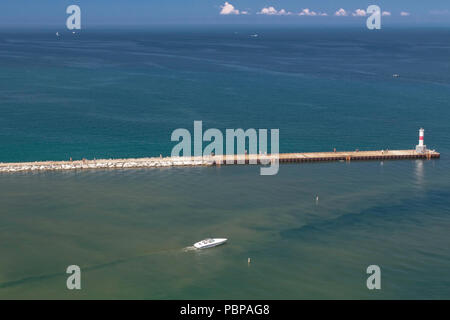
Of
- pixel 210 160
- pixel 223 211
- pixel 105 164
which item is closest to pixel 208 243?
pixel 223 211

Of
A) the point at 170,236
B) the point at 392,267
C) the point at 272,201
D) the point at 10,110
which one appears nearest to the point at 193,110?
the point at 10,110

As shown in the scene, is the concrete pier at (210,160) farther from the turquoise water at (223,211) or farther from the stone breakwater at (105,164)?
the turquoise water at (223,211)

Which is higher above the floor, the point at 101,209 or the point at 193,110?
the point at 193,110

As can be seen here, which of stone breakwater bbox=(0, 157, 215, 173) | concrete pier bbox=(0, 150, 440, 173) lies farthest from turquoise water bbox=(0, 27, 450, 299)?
stone breakwater bbox=(0, 157, 215, 173)

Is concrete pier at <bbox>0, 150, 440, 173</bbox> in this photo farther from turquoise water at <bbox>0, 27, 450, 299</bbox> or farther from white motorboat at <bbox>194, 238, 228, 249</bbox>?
white motorboat at <bbox>194, 238, 228, 249</bbox>

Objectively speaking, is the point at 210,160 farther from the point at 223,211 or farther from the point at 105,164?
the point at 223,211

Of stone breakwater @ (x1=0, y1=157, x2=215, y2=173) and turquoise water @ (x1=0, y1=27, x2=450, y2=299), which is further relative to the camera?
stone breakwater @ (x1=0, y1=157, x2=215, y2=173)

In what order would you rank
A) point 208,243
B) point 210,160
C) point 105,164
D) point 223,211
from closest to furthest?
point 208,243 < point 223,211 < point 105,164 < point 210,160

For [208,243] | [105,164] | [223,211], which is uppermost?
[105,164]

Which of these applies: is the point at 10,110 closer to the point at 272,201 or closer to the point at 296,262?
the point at 272,201
